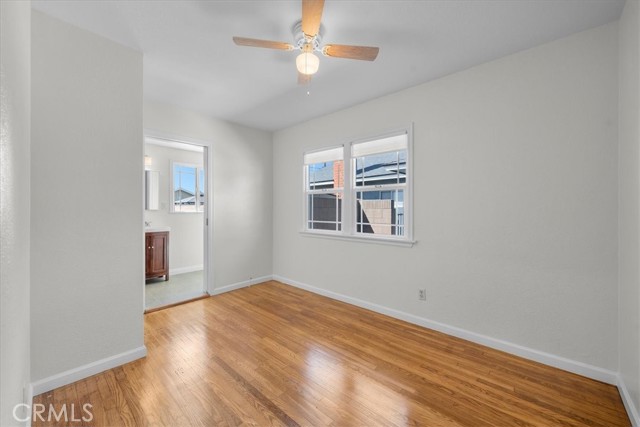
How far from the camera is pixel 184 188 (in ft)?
18.1

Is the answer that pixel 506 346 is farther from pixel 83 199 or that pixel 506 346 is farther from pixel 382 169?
pixel 83 199

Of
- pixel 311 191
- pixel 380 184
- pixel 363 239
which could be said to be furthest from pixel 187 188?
pixel 380 184

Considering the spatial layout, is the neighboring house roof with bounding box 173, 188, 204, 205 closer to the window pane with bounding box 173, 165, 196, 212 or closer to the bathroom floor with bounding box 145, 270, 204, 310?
the window pane with bounding box 173, 165, 196, 212

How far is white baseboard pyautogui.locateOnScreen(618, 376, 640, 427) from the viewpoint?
157cm

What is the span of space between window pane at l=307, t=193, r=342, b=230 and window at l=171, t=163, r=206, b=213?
2.82m

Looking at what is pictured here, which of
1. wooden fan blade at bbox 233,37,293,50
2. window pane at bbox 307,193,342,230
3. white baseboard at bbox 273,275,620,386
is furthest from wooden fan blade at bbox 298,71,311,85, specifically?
white baseboard at bbox 273,275,620,386

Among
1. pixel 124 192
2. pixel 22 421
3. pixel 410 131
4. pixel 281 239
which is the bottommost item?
pixel 22 421

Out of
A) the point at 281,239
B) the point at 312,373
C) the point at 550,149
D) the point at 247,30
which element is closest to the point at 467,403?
the point at 312,373

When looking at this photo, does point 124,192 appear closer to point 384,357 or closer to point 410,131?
point 384,357

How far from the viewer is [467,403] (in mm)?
1786

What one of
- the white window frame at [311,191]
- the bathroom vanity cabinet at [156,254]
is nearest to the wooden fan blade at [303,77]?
the white window frame at [311,191]

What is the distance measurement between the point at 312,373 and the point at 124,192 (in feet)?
7.09

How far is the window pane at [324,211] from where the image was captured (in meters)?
4.00

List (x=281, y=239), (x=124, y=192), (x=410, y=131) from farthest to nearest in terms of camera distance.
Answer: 1. (x=281, y=239)
2. (x=410, y=131)
3. (x=124, y=192)
